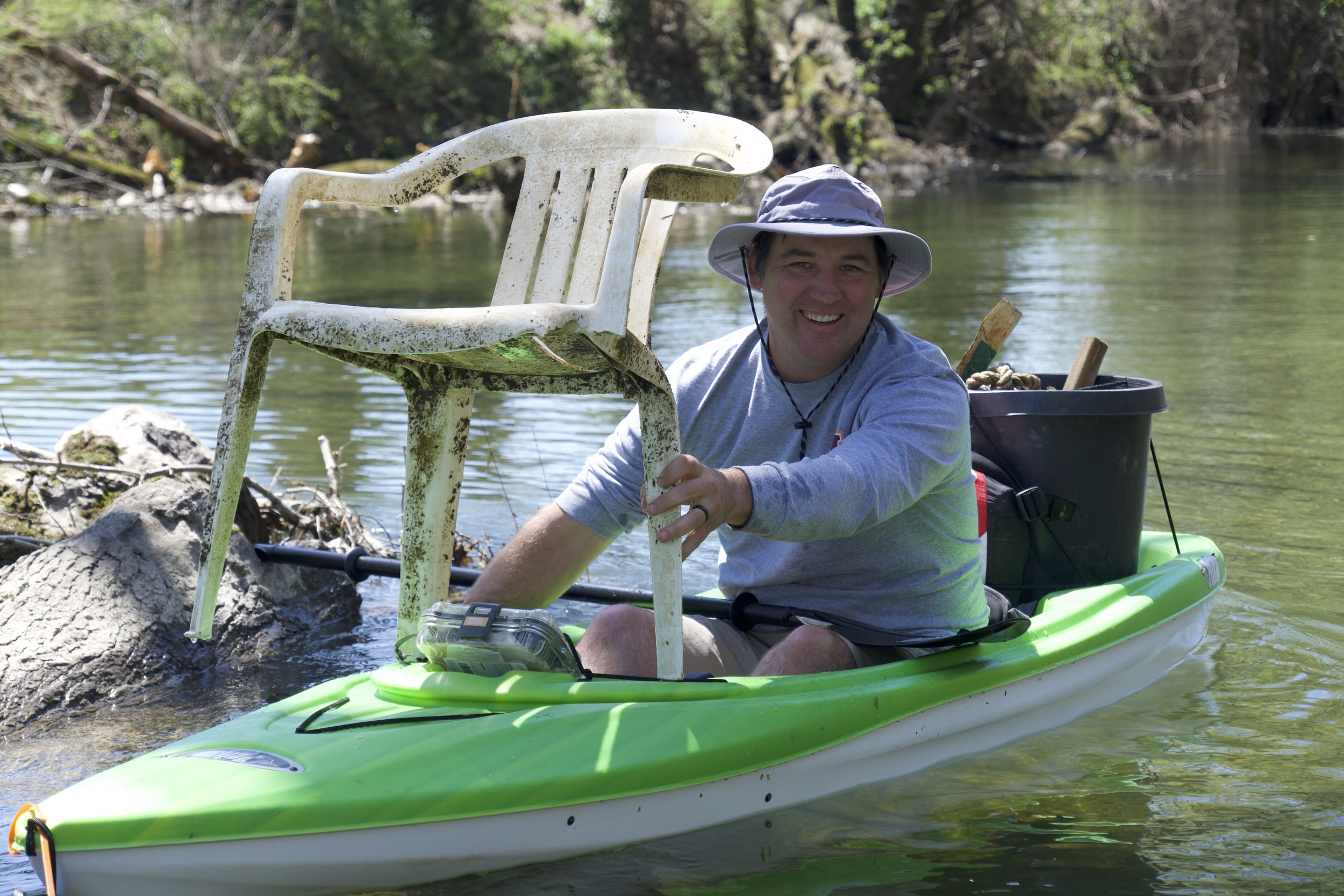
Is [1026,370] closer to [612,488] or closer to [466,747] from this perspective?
[612,488]

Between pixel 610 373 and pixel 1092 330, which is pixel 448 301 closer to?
pixel 1092 330

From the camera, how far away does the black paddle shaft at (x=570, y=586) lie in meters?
2.88

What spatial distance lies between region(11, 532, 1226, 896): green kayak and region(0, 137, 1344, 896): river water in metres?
0.14

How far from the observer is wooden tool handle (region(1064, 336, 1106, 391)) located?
147 inches

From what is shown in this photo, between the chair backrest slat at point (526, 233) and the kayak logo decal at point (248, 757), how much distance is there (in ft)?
3.51

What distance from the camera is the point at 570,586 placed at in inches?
121

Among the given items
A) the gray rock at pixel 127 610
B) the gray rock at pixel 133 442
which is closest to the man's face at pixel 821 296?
the gray rock at pixel 127 610

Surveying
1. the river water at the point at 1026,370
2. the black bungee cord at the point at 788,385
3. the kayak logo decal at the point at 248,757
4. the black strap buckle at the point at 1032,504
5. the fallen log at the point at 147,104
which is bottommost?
the river water at the point at 1026,370

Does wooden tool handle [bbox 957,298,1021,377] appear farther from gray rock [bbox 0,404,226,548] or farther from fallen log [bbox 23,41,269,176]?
fallen log [bbox 23,41,269,176]

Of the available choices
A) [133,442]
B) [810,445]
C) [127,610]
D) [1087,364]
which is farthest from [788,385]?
[133,442]

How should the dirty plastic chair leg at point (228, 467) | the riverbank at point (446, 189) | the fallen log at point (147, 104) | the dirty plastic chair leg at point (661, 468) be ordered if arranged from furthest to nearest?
the fallen log at point (147, 104) < the riverbank at point (446, 189) < the dirty plastic chair leg at point (228, 467) < the dirty plastic chair leg at point (661, 468)

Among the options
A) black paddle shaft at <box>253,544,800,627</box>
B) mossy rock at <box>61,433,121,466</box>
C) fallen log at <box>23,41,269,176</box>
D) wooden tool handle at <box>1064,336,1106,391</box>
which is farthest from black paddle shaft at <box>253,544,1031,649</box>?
fallen log at <box>23,41,269,176</box>

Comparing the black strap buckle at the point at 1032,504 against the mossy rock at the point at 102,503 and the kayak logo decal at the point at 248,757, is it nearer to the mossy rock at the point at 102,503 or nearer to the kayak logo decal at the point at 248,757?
the kayak logo decal at the point at 248,757

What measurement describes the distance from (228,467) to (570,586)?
839mm
